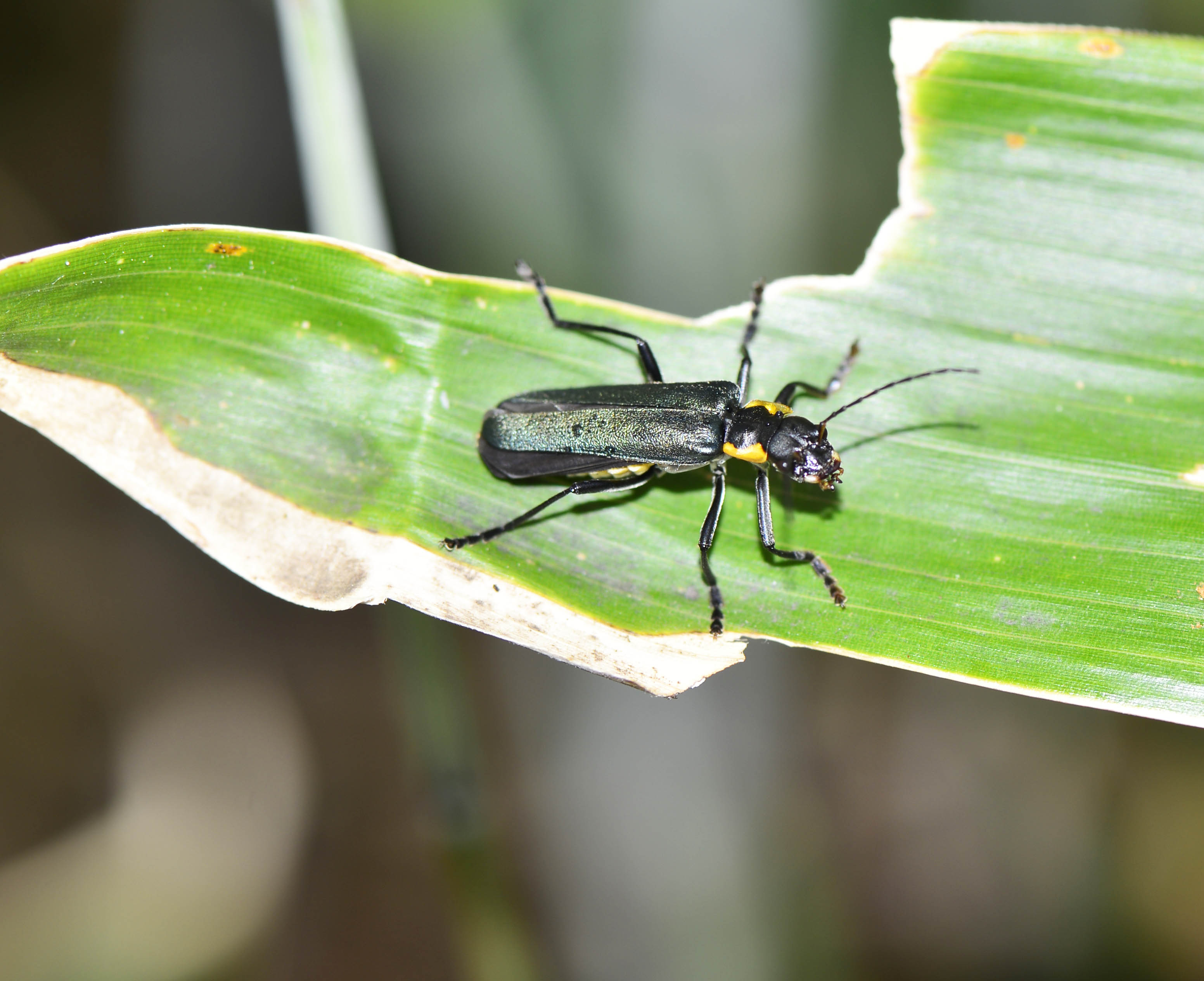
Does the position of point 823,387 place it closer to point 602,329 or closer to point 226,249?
point 602,329

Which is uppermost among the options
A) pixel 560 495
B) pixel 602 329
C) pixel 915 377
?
pixel 602 329

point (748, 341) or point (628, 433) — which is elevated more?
point (748, 341)

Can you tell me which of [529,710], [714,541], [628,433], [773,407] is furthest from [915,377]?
[529,710]

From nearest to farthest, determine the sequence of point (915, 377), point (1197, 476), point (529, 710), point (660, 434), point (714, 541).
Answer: point (1197, 476) < point (915, 377) < point (714, 541) < point (660, 434) < point (529, 710)

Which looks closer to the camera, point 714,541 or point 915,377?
point 915,377

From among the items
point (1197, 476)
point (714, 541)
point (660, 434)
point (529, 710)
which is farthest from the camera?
point (529, 710)

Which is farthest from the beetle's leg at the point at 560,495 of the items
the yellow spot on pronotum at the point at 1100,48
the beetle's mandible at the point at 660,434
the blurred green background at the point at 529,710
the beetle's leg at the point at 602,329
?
the yellow spot on pronotum at the point at 1100,48

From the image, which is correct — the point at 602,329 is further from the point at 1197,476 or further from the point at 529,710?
the point at 529,710
